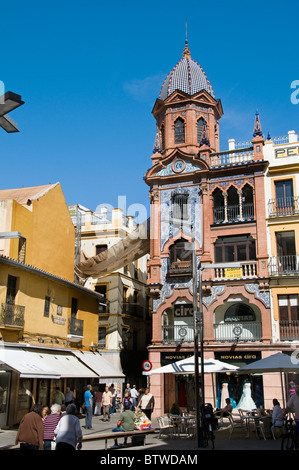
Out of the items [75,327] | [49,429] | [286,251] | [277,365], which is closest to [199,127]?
[286,251]

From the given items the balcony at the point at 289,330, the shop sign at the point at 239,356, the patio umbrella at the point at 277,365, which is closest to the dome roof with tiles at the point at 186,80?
the balcony at the point at 289,330

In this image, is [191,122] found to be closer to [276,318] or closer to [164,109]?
[164,109]

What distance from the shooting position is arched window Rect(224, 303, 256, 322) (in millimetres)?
31839

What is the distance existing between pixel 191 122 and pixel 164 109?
2.56m

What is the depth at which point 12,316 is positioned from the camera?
24.4 m

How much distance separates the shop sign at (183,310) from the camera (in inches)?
1313

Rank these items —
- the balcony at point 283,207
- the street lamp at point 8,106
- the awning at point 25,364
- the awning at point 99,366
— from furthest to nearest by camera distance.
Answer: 1. the balcony at point 283,207
2. the awning at point 99,366
3. the awning at point 25,364
4. the street lamp at point 8,106

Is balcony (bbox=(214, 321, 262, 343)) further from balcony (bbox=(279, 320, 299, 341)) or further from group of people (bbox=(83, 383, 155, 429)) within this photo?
group of people (bbox=(83, 383, 155, 429))

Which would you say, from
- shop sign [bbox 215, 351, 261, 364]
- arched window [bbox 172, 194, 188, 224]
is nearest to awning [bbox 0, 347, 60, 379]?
shop sign [bbox 215, 351, 261, 364]

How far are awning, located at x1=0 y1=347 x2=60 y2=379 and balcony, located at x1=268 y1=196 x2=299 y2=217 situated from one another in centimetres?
1575

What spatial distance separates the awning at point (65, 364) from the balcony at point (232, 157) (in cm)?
1465

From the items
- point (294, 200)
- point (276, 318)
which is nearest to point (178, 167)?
point (294, 200)

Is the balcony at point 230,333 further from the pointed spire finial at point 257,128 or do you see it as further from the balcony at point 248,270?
the pointed spire finial at point 257,128

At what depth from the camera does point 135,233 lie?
3578 centimetres
